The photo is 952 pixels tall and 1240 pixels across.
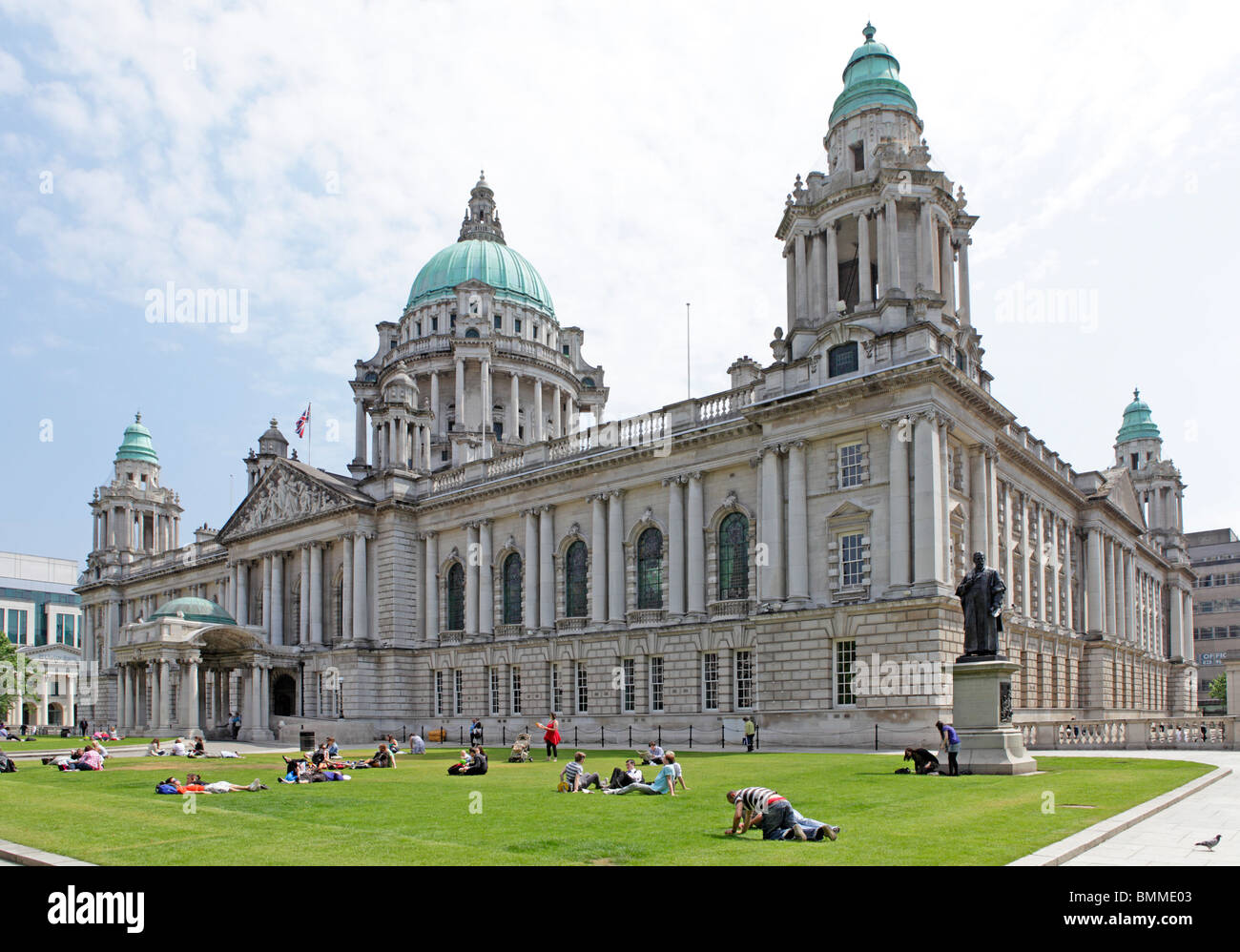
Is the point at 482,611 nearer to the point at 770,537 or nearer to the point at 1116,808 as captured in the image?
the point at 770,537

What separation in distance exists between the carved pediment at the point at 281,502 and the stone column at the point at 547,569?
13.8 metres

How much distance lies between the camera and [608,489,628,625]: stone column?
172ft

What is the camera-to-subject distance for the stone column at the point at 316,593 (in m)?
65.1

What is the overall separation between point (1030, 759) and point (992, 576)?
4.86 meters

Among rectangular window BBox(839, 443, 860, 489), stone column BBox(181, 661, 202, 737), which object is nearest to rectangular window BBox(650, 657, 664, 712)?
rectangular window BBox(839, 443, 860, 489)

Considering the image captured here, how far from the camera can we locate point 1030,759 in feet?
89.8

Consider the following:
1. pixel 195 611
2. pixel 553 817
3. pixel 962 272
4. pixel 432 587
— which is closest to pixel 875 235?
pixel 962 272

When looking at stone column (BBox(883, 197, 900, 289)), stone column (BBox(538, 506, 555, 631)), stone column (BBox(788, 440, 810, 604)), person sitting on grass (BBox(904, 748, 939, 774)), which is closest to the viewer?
person sitting on grass (BBox(904, 748, 939, 774))

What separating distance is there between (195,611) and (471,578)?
17.3 meters

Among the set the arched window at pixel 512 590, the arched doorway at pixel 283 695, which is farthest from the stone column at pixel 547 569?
the arched doorway at pixel 283 695

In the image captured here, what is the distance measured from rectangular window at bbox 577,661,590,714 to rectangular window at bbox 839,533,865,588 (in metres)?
16.8

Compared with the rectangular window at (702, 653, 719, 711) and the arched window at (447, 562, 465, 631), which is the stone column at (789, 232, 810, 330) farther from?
the arched window at (447, 562, 465, 631)
